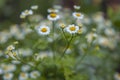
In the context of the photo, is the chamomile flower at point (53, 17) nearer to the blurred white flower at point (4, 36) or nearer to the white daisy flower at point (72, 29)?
the white daisy flower at point (72, 29)

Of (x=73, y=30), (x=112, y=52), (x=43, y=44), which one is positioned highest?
(x=73, y=30)

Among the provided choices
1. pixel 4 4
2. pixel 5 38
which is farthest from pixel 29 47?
pixel 4 4

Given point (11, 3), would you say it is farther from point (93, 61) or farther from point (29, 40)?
point (93, 61)

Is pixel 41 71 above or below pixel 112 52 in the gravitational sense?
above

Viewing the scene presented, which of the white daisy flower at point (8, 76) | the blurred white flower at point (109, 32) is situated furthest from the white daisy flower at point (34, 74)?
the blurred white flower at point (109, 32)

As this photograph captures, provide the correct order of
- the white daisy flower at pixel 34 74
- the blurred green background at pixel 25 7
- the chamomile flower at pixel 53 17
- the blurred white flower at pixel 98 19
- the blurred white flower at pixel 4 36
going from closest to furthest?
the chamomile flower at pixel 53 17 < the white daisy flower at pixel 34 74 < the blurred white flower at pixel 4 36 < the blurred white flower at pixel 98 19 < the blurred green background at pixel 25 7

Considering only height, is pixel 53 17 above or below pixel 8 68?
above

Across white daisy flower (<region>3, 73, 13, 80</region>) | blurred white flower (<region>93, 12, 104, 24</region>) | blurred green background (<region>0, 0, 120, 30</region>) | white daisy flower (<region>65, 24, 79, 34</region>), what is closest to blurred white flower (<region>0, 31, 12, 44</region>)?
blurred green background (<region>0, 0, 120, 30</region>)

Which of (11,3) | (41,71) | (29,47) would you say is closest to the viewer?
(41,71)

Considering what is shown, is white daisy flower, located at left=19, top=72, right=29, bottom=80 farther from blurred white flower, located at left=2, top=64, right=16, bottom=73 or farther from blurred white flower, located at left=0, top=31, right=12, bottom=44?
blurred white flower, located at left=0, top=31, right=12, bottom=44

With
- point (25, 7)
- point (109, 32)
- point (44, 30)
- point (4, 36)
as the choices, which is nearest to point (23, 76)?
point (44, 30)

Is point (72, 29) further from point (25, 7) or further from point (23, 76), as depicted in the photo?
point (25, 7)
